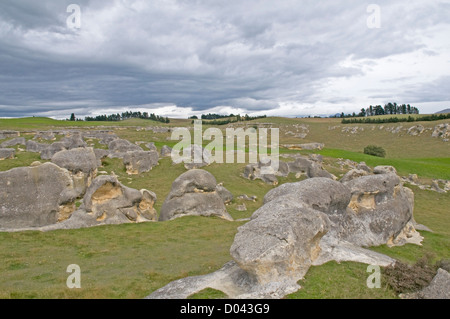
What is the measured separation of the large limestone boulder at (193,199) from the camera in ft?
98.3

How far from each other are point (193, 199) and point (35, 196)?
43.3ft

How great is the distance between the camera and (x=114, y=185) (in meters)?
27.2

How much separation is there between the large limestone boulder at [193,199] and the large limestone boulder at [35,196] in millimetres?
8441

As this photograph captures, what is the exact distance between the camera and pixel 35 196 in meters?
26.6

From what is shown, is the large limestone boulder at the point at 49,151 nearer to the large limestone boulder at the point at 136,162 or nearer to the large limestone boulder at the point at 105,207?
the large limestone boulder at the point at 136,162

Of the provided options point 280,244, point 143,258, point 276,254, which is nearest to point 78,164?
point 143,258

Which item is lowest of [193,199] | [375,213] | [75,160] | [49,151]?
[193,199]

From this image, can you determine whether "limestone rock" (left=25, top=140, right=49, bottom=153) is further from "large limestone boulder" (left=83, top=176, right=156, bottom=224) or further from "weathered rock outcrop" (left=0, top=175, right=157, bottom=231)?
"large limestone boulder" (left=83, top=176, right=156, bottom=224)

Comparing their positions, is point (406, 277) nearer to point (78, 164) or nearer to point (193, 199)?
point (193, 199)

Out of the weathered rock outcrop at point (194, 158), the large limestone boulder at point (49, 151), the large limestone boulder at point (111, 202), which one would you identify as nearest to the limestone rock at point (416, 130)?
the weathered rock outcrop at point (194, 158)

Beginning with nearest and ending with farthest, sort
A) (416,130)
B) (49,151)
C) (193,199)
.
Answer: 1. (193,199)
2. (49,151)
3. (416,130)

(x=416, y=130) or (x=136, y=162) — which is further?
(x=416, y=130)

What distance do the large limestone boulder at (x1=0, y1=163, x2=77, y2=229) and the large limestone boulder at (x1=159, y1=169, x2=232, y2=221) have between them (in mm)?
8441
